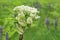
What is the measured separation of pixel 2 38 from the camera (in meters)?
2.83

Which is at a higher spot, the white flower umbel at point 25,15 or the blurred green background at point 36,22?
the white flower umbel at point 25,15

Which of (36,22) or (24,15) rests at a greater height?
(24,15)

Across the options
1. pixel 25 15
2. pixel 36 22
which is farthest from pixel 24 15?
pixel 36 22

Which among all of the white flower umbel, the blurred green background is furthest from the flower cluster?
the blurred green background

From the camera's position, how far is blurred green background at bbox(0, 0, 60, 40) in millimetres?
2916

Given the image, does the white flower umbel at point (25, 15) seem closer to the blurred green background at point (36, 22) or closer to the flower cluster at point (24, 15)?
the flower cluster at point (24, 15)

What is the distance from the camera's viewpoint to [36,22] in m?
3.11

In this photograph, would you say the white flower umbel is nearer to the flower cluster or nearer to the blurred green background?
the flower cluster

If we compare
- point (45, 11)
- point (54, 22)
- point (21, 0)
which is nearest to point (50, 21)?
point (54, 22)

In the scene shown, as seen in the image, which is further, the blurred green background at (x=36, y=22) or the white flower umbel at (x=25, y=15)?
the blurred green background at (x=36, y=22)

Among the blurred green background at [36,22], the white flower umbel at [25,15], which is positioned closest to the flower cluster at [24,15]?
the white flower umbel at [25,15]

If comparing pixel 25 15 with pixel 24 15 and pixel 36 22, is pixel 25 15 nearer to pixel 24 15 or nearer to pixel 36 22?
pixel 24 15

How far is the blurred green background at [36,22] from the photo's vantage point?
292cm

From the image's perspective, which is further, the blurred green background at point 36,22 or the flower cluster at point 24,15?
the blurred green background at point 36,22
